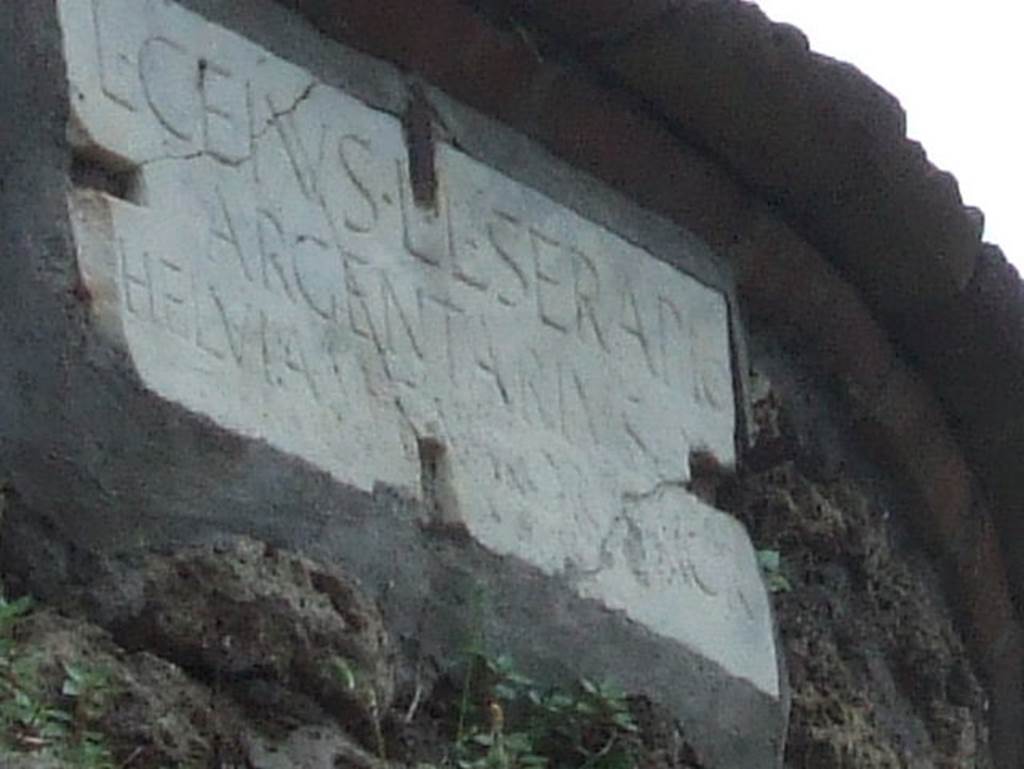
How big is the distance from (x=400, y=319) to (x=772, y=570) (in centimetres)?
58

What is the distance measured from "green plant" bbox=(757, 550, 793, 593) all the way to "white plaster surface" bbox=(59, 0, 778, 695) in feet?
0.10

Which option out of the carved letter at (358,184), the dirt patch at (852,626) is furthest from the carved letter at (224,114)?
Answer: the dirt patch at (852,626)

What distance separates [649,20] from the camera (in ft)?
11.4

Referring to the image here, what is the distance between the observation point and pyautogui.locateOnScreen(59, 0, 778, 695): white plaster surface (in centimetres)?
309

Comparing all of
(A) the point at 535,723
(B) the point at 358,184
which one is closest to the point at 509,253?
(B) the point at 358,184

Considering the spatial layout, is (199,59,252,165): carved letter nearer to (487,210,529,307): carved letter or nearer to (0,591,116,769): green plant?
(487,210,529,307): carved letter

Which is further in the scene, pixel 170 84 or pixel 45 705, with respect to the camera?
pixel 170 84

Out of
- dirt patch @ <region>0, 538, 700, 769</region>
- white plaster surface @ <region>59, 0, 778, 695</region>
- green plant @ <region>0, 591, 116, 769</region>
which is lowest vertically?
green plant @ <region>0, 591, 116, 769</region>

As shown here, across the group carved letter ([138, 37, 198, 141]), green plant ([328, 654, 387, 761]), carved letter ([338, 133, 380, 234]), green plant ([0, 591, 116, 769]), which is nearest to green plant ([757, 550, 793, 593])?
carved letter ([338, 133, 380, 234])

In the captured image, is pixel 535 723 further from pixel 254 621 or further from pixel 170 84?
pixel 170 84

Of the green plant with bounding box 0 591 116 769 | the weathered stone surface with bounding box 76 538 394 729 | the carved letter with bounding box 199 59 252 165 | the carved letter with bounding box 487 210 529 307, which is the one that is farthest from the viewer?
the carved letter with bounding box 487 210 529 307

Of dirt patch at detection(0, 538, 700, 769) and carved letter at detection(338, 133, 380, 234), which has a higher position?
carved letter at detection(338, 133, 380, 234)

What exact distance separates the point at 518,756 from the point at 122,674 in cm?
44

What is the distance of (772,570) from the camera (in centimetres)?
367
